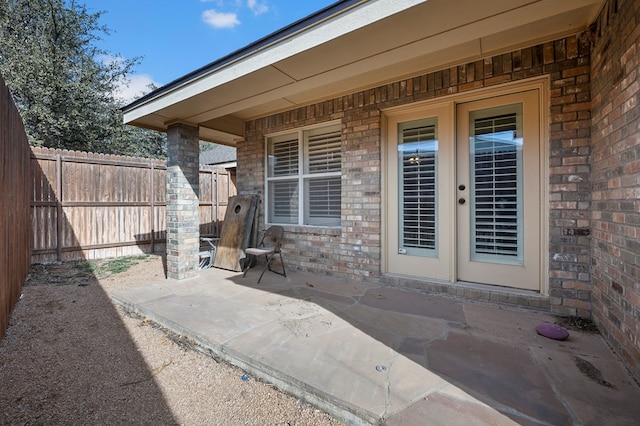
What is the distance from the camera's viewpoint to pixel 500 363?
6.14 ft

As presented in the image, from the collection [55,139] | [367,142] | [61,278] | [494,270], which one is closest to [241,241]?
[367,142]

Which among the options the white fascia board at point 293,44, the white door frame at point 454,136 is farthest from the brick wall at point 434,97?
the white fascia board at point 293,44

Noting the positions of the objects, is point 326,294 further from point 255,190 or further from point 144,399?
point 255,190

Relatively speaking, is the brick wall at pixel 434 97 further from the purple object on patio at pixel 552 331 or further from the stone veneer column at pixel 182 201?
the stone veneer column at pixel 182 201

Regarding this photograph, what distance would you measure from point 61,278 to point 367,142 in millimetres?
5140

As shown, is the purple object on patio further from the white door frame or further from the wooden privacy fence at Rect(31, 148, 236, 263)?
the wooden privacy fence at Rect(31, 148, 236, 263)

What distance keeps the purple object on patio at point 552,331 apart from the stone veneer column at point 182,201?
4073 millimetres

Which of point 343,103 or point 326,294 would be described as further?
point 343,103

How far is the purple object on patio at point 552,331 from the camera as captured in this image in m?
2.17

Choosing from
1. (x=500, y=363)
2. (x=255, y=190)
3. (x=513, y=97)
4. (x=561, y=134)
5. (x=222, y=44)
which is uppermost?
(x=222, y=44)

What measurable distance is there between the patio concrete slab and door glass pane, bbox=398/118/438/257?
0.63m

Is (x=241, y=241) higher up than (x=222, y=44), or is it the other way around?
(x=222, y=44)

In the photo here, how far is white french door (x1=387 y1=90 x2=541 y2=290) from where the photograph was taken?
9.50 feet

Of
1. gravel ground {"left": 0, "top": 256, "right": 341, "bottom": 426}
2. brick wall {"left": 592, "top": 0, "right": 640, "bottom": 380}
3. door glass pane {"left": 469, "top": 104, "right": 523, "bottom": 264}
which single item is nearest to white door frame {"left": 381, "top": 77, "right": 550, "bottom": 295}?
door glass pane {"left": 469, "top": 104, "right": 523, "bottom": 264}
